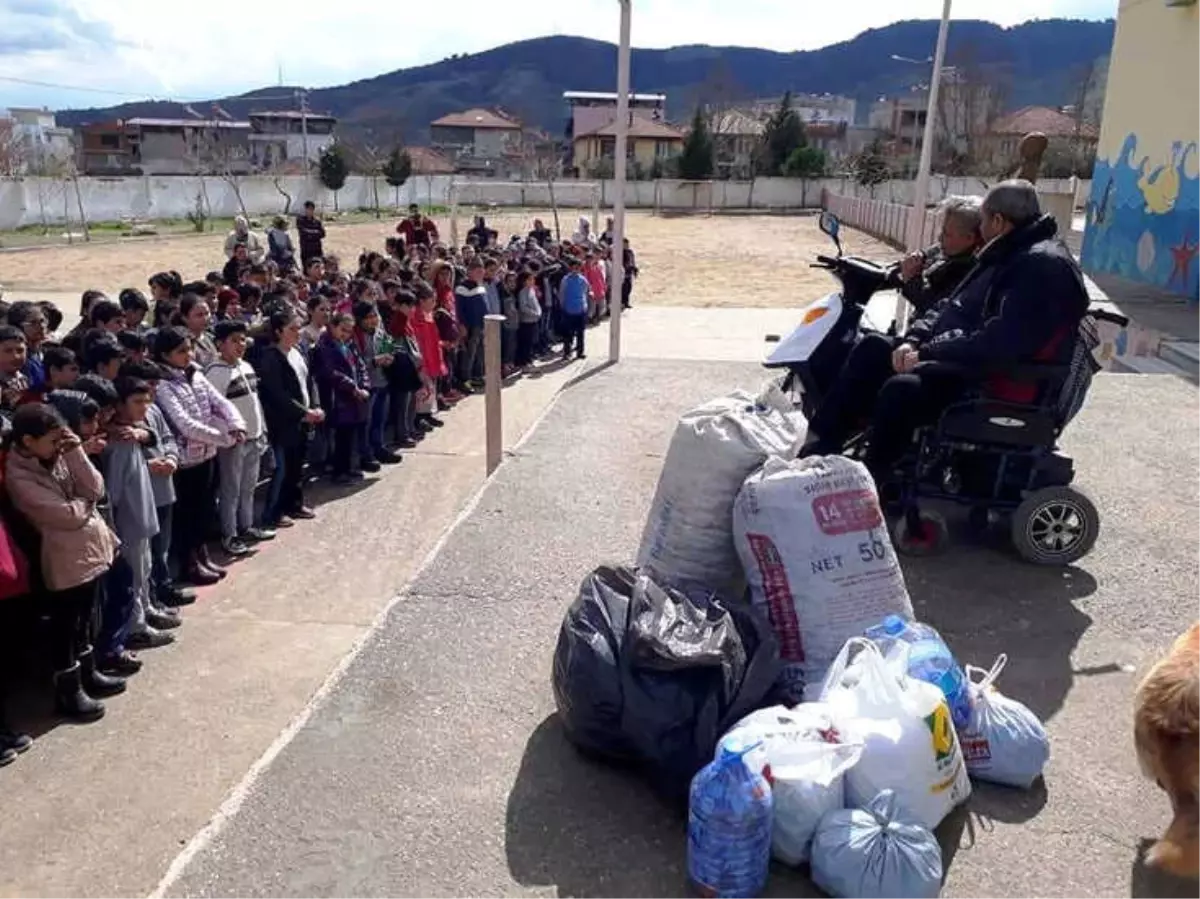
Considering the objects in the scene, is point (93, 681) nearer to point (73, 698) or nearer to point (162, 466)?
point (73, 698)

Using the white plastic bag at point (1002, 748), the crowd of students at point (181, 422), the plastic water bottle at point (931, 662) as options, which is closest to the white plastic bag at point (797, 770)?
the plastic water bottle at point (931, 662)

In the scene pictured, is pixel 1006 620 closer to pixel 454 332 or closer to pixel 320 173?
pixel 454 332

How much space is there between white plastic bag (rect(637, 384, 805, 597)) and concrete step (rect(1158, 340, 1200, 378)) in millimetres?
8489

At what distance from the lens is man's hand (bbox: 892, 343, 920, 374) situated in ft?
14.4

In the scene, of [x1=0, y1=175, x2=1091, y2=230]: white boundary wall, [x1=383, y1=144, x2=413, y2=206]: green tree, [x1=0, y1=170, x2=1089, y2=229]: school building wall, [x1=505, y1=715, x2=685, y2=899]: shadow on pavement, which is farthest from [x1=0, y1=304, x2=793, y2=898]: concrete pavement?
[x1=383, y1=144, x2=413, y2=206]: green tree

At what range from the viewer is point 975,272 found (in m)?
4.60

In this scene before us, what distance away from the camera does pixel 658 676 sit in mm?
2902

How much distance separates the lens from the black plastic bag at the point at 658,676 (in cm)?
286

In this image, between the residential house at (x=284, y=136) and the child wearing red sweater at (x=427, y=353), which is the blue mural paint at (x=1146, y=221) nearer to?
the child wearing red sweater at (x=427, y=353)

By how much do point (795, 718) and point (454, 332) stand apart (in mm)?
8927

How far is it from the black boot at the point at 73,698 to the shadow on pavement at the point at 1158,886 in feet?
13.7

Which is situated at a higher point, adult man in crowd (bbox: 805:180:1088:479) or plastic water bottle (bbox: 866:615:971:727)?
adult man in crowd (bbox: 805:180:1088:479)

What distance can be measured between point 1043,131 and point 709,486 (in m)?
46.7

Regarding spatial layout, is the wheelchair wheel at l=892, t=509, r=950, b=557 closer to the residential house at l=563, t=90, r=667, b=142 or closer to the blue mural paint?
the blue mural paint
